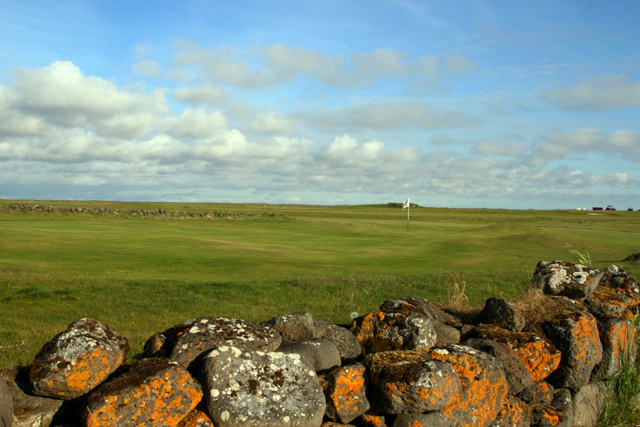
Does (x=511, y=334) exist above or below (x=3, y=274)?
above

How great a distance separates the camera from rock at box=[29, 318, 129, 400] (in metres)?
3.28

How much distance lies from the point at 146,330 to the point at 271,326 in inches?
193

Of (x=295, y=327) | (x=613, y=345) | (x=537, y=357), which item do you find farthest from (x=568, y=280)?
(x=295, y=327)

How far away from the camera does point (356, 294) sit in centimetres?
1283

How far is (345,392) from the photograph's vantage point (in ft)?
12.6

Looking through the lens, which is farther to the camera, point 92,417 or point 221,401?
point 221,401

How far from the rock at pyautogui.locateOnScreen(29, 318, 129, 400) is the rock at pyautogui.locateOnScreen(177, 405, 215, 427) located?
67 cm

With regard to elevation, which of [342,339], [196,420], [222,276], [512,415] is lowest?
[222,276]

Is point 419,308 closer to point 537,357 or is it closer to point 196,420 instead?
point 537,357

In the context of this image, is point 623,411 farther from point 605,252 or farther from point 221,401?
point 605,252

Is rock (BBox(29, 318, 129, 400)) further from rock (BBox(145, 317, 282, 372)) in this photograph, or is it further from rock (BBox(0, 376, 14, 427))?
rock (BBox(145, 317, 282, 372))

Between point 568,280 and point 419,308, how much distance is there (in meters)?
2.54

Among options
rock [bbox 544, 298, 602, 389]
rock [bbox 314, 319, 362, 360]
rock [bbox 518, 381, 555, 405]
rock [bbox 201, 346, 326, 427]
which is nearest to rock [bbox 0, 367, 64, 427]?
rock [bbox 201, 346, 326, 427]

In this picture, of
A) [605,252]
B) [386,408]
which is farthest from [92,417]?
[605,252]
